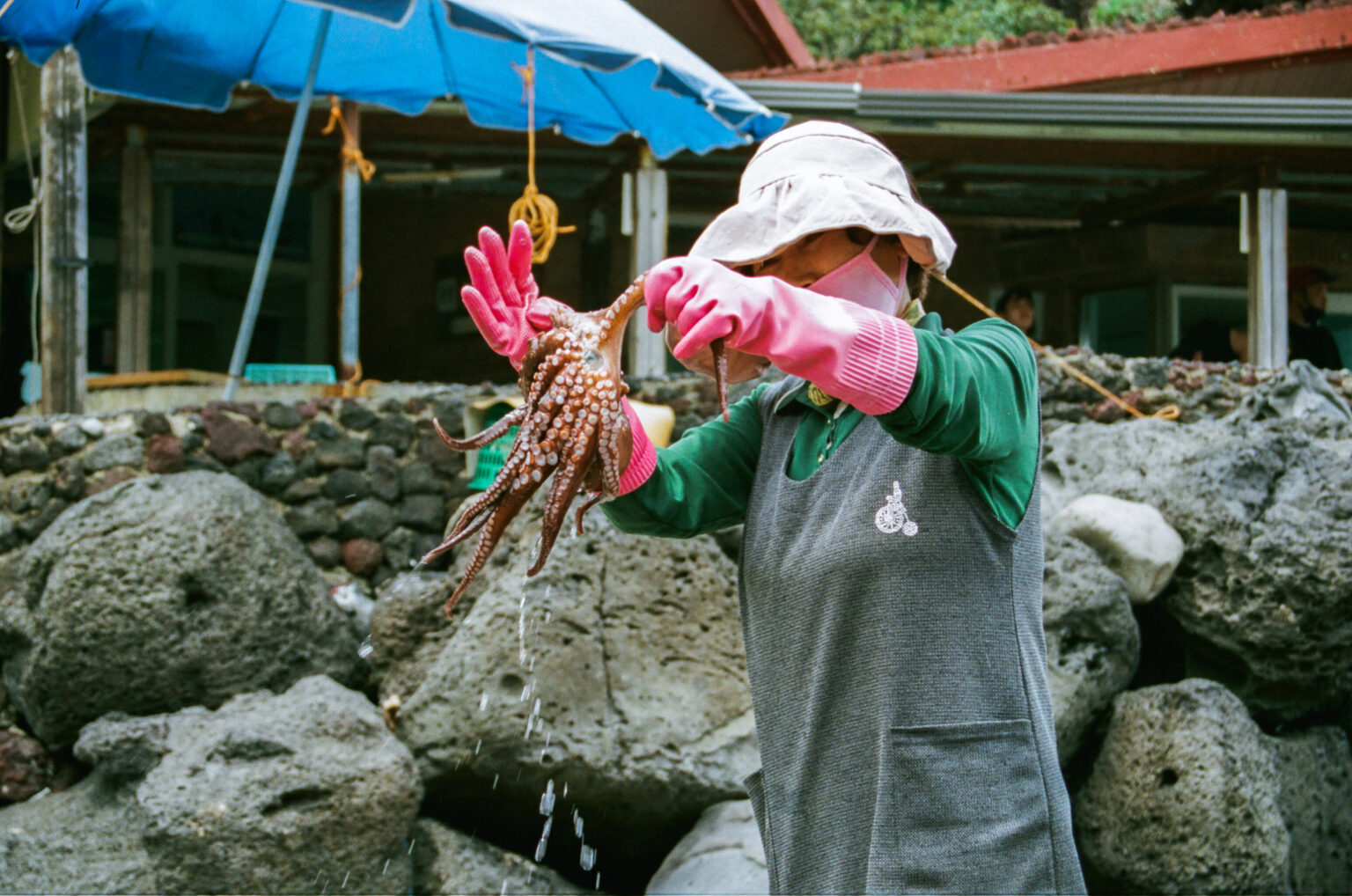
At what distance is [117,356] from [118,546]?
4952 millimetres

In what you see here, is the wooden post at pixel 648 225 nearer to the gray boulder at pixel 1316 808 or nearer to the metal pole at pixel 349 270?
the metal pole at pixel 349 270

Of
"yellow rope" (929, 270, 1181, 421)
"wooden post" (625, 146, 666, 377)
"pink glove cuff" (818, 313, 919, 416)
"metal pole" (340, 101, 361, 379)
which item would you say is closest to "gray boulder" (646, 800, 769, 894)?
"pink glove cuff" (818, 313, 919, 416)

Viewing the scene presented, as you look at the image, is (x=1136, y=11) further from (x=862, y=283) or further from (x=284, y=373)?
(x=862, y=283)

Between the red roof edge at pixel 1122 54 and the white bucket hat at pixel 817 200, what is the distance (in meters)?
7.66

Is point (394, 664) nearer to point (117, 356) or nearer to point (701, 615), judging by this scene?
point (701, 615)

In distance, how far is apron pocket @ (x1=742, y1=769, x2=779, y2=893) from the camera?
2.13m

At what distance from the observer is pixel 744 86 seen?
828 centimetres

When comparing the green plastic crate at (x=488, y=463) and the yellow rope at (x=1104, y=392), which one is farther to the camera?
the yellow rope at (x=1104, y=392)

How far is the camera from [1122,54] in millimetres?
9500

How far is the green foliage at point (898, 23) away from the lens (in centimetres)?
1484

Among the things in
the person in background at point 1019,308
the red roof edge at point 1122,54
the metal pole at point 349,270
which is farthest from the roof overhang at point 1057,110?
the metal pole at point 349,270

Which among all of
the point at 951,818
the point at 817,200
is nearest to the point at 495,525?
the point at 817,200

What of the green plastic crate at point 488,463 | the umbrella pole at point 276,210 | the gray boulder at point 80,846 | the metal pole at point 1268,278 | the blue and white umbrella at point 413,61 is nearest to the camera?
the gray boulder at point 80,846

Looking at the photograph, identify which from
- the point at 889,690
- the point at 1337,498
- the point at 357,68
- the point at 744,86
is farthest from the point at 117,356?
the point at 889,690
